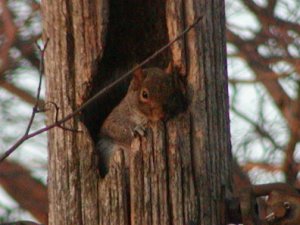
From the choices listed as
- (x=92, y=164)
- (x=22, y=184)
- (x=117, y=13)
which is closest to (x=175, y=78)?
(x=92, y=164)

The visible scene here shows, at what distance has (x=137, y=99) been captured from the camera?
428 cm

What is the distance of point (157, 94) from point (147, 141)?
55 cm

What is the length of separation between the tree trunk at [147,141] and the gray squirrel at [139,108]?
0.30ft

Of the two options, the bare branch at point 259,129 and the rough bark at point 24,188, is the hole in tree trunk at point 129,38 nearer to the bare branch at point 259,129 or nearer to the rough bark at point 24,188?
the bare branch at point 259,129

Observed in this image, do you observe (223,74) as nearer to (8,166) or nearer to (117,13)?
(117,13)

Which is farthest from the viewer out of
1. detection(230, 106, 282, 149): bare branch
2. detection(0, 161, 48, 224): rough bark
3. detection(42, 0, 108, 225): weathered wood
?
detection(0, 161, 48, 224): rough bark

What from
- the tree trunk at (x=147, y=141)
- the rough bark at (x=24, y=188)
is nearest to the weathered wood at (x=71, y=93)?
the tree trunk at (x=147, y=141)

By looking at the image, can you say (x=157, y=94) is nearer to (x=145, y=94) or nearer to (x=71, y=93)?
(x=145, y=94)

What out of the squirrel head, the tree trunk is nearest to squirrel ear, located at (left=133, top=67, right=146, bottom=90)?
the squirrel head

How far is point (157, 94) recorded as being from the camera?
4141mm

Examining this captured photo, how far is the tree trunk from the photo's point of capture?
361 cm

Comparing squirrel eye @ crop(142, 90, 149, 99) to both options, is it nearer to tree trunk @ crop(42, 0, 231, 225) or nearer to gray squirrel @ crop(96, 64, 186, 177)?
gray squirrel @ crop(96, 64, 186, 177)

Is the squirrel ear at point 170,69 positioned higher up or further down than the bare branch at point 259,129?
further down

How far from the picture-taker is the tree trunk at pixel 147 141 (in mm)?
3613
